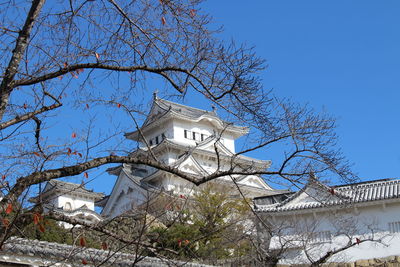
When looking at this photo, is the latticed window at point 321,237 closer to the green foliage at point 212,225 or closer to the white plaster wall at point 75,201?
the green foliage at point 212,225

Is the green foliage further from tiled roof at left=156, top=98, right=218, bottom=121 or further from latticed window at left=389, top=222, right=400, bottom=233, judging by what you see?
tiled roof at left=156, top=98, right=218, bottom=121

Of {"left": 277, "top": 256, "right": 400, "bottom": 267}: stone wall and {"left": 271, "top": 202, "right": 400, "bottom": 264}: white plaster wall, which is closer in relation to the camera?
{"left": 277, "top": 256, "right": 400, "bottom": 267}: stone wall

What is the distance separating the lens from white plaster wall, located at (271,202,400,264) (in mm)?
16828

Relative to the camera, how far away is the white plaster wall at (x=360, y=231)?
16828mm

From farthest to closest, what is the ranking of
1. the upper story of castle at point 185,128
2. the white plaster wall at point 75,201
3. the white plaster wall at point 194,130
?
the white plaster wall at point 194,130
the upper story of castle at point 185,128
the white plaster wall at point 75,201

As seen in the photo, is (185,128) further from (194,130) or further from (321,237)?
(321,237)

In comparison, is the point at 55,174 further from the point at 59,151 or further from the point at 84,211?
the point at 84,211

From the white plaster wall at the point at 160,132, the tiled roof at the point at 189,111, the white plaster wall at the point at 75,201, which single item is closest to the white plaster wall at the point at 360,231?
the white plaster wall at the point at 75,201

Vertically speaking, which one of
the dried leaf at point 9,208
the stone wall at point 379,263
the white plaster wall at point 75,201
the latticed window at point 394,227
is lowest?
the dried leaf at point 9,208

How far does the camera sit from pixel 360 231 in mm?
17422

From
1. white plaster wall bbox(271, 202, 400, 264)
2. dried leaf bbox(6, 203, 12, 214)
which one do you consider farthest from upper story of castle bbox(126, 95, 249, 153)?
dried leaf bbox(6, 203, 12, 214)

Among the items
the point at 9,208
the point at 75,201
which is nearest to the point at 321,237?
the point at 9,208

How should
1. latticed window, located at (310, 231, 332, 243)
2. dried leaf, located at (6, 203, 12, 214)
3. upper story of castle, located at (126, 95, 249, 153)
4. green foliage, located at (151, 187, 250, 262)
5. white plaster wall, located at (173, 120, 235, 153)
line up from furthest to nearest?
white plaster wall, located at (173, 120, 235, 153) < upper story of castle, located at (126, 95, 249, 153) < latticed window, located at (310, 231, 332, 243) < green foliage, located at (151, 187, 250, 262) < dried leaf, located at (6, 203, 12, 214)

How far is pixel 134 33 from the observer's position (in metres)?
5.26
